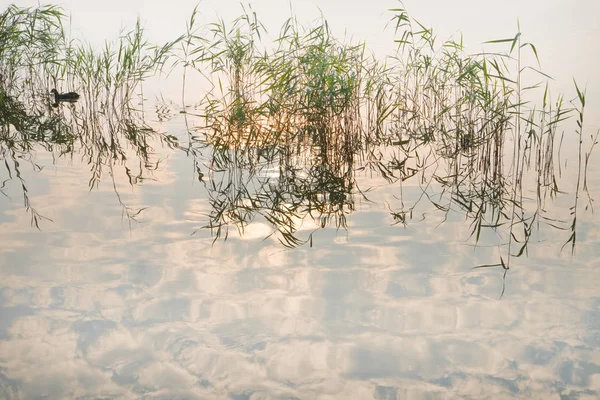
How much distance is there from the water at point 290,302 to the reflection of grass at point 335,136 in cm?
9

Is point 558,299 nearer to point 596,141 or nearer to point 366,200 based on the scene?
point 366,200

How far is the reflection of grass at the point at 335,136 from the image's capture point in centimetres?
500

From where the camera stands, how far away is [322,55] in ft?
20.9

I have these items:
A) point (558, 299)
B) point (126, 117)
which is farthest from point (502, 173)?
point (126, 117)

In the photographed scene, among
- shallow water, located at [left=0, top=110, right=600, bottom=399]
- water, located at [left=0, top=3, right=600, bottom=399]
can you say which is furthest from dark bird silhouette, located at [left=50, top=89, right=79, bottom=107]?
shallow water, located at [left=0, top=110, right=600, bottom=399]

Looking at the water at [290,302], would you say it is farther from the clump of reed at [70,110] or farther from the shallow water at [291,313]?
the clump of reed at [70,110]

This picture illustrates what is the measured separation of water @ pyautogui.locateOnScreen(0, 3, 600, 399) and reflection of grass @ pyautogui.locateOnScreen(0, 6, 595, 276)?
0.31 ft

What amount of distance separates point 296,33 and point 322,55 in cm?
58

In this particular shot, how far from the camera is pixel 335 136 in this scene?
655cm

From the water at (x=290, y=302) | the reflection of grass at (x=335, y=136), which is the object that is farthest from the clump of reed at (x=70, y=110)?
the water at (x=290, y=302)

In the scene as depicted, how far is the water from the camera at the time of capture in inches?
103

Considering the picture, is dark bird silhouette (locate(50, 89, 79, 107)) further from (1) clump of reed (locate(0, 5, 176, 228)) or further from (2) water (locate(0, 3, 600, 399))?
(2) water (locate(0, 3, 600, 399))

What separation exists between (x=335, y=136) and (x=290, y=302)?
345 cm

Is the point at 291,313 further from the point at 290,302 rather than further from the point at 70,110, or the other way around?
the point at 70,110
